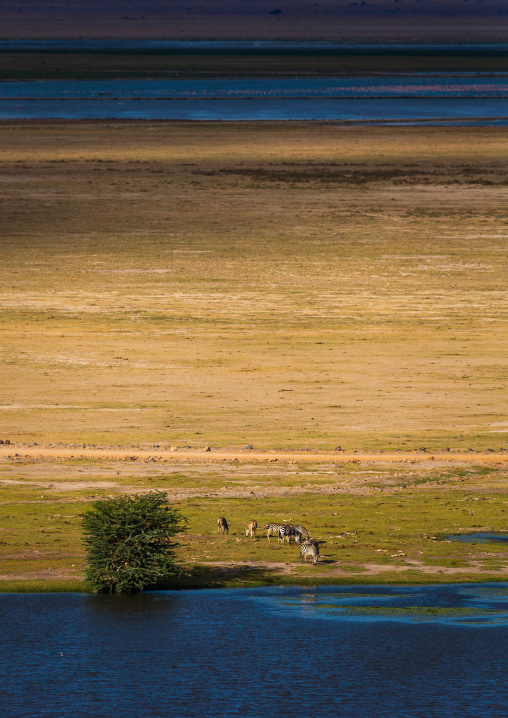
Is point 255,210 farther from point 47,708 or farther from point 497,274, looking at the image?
point 47,708

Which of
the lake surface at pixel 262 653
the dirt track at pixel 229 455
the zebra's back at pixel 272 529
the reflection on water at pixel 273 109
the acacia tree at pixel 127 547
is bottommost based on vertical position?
the lake surface at pixel 262 653

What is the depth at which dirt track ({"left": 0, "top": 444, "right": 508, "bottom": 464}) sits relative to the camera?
81.6ft

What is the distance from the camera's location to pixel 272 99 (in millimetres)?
115125

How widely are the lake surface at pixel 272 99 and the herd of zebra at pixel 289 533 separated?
254ft

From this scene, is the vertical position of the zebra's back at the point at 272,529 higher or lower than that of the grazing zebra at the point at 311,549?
higher

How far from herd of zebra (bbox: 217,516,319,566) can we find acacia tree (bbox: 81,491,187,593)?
2.04 metres

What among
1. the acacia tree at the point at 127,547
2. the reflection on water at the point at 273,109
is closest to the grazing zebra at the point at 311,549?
the acacia tree at the point at 127,547

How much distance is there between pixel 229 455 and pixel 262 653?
31.5 ft

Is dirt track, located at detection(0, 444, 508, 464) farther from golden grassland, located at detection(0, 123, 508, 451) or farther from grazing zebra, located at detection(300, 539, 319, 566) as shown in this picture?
grazing zebra, located at detection(300, 539, 319, 566)

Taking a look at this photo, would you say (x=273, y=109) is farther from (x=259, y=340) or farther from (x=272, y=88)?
(x=259, y=340)

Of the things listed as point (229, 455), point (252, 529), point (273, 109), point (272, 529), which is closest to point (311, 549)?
point (272, 529)

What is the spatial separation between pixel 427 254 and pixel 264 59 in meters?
123

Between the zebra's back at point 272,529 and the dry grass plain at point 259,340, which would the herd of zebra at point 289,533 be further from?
the dry grass plain at point 259,340

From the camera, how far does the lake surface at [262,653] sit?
14266mm
